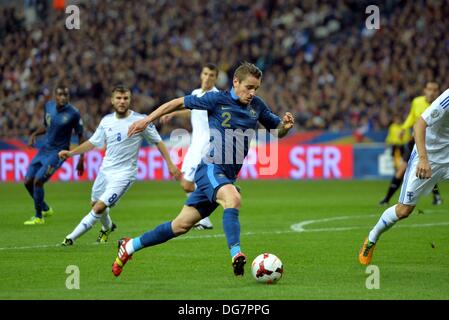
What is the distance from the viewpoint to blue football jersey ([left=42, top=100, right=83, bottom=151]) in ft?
53.0

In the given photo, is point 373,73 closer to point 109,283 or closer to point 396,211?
point 396,211

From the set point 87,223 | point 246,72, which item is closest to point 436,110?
point 246,72

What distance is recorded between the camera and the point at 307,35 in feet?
107

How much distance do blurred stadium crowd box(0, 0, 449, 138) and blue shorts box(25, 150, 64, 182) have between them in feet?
42.6

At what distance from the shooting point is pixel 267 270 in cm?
864

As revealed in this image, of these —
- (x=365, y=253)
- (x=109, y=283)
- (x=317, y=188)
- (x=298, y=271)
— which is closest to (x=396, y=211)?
(x=365, y=253)

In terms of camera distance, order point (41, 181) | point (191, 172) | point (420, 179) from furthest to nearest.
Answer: point (41, 181) < point (191, 172) < point (420, 179)

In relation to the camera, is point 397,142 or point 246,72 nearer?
point 246,72

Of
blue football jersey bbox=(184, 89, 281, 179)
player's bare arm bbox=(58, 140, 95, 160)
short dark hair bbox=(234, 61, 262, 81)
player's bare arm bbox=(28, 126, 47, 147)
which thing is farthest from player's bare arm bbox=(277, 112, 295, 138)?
player's bare arm bbox=(28, 126, 47, 147)

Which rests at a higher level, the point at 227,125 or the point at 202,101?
the point at 202,101

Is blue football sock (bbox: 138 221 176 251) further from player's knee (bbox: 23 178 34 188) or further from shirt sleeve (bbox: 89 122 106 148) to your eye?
player's knee (bbox: 23 178 34 188)

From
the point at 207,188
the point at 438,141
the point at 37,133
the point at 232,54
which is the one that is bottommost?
the point at 207,188

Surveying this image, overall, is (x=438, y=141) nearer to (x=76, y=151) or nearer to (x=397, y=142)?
(x=76, y=151)

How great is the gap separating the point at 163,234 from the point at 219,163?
0.87m
